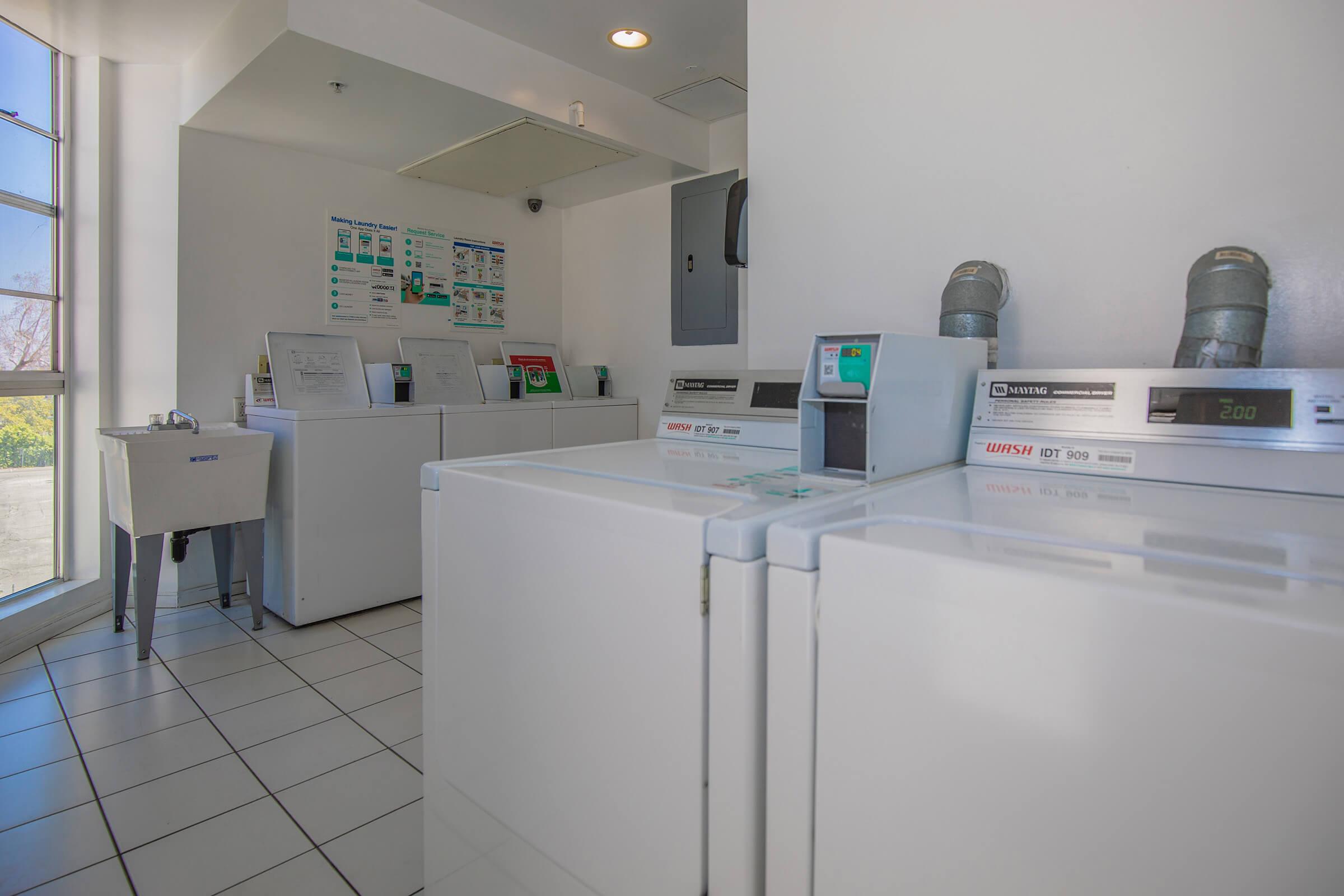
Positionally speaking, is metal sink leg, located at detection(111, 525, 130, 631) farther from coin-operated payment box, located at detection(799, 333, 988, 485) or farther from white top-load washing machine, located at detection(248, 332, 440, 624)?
coin-operated payment box, located at detection(799, 333, 988, 485)

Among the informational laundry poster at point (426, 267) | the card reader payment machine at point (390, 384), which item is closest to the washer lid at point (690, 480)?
the card reader payment machine at point (390, 384)

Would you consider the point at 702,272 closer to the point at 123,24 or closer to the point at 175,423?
the point at 175,423

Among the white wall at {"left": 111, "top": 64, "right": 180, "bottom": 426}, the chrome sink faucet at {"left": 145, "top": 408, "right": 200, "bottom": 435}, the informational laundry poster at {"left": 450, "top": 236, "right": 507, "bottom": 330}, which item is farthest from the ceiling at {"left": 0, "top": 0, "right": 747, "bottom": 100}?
the chrome sink faucet at {"left": 145, "top": 408, "right": 200, "bottom": 435}

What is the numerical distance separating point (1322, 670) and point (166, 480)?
10.8ft

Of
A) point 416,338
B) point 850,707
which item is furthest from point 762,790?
point 416,338

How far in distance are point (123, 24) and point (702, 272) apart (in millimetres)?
2469

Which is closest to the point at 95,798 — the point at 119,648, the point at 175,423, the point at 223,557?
the point at 119,648

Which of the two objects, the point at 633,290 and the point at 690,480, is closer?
the point at 690,480

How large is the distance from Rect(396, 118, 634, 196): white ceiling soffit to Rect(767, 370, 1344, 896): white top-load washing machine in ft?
9.09

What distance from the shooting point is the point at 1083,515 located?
2.86 ft

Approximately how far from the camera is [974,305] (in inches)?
59.2

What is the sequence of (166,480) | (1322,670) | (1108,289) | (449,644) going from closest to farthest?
1. (1322,670)
2. (449,644)
3. (1108,289)
4. (166,480)

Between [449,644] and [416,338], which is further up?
[416,338]

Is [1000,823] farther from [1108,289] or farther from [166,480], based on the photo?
[166,480]
